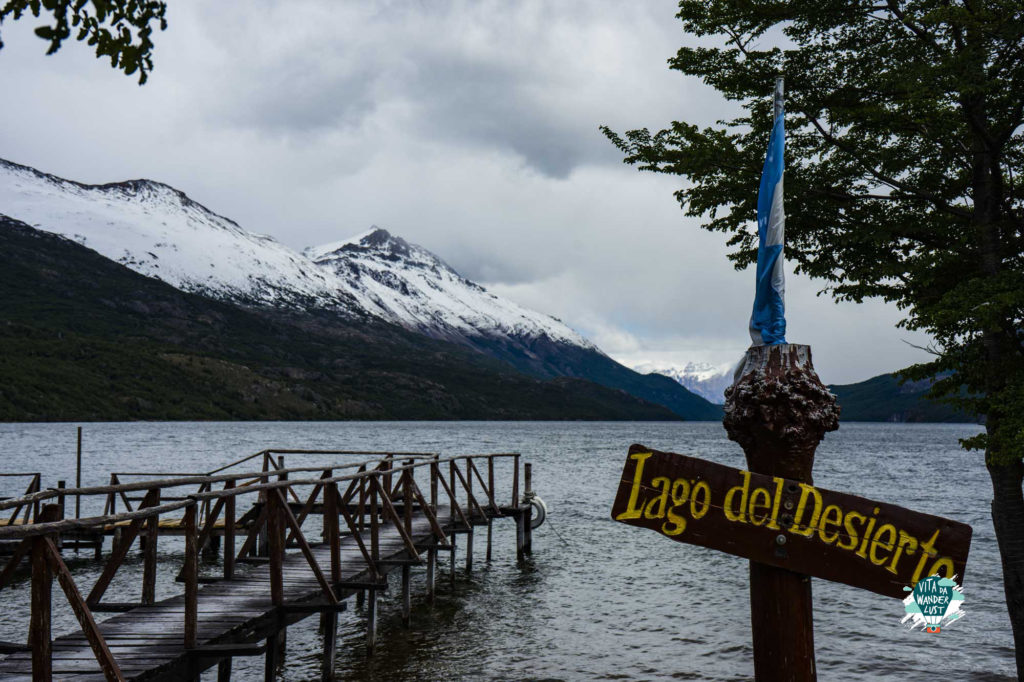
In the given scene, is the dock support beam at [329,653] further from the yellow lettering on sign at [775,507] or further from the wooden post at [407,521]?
the yellow lettering on sign at [775,507]

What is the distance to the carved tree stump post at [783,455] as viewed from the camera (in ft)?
11.6

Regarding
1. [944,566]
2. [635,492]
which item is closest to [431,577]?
[635,492]

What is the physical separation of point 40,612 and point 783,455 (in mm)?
5759

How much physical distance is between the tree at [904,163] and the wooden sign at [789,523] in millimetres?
6899

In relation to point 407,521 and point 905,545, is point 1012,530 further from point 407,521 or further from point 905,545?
point 407,521

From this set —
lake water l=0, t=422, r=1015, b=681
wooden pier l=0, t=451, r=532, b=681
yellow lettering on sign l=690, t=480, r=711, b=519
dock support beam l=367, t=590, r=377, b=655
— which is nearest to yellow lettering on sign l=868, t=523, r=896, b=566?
yellow lettering on sign l=690, t=480, r=711, b=519

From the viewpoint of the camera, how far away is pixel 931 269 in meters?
10.6

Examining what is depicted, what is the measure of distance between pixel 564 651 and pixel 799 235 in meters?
Answer: 10.2

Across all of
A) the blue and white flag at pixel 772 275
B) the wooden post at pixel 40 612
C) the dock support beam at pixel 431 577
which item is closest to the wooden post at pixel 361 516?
the dock support beam at pixel 431 577

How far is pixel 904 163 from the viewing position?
35.0 feet

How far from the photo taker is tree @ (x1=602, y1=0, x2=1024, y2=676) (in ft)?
32.4

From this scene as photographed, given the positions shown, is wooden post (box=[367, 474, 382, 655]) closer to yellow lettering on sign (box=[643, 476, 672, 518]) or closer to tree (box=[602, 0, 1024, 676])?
tree (box=[602, 0, 1024, 676])

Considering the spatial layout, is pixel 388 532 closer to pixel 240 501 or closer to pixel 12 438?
pixel 240 501

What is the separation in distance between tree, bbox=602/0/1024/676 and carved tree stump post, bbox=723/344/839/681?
6.77m
